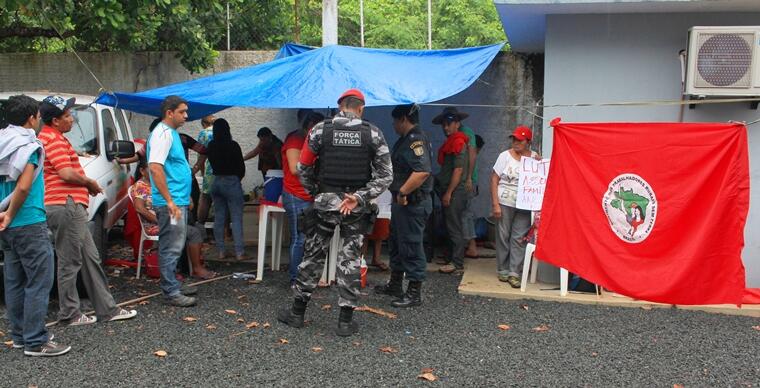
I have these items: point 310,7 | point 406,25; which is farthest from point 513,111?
point 406,25

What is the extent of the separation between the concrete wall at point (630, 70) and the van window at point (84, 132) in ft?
14.8

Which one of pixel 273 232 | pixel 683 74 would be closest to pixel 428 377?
pixel 273 232

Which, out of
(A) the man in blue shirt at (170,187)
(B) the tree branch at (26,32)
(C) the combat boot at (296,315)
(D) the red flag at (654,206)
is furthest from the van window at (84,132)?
(D) the red flag at (654,206)

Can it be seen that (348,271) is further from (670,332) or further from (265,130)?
(265,130)

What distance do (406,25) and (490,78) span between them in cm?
1087

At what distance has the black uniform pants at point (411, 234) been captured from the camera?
603 cm

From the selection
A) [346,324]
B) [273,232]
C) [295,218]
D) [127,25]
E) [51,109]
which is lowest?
[346,324]

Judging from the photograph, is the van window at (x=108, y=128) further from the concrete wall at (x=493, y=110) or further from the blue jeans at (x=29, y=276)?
the concrete wall at (x=493, y=110)

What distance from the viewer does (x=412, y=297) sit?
20.2 ft

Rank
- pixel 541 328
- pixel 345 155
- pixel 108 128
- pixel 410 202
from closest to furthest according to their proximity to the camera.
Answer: pixel 345 155 < pixel 541 328 < pixel 410 202 < pixel 108 128

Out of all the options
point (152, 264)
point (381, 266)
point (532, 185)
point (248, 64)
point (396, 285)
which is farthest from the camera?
point (248, 64)

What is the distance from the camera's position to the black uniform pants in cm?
603

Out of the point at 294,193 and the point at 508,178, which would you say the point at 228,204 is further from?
the point at 508,178

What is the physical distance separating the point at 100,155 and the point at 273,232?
188cm
